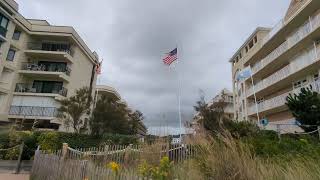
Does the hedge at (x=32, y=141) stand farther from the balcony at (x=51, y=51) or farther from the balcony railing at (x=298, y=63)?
the balcony railing at (x=298, y=63)

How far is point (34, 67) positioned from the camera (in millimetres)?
33625

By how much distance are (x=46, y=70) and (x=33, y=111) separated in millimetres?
6015

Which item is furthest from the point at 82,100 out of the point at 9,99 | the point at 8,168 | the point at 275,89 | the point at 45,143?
the point at 275,89

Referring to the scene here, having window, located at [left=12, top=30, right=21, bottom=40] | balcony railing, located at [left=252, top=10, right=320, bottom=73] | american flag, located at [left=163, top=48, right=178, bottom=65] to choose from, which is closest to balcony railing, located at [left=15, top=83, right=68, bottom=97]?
window, located at [left=12, top=30, right=21, bottom=40]

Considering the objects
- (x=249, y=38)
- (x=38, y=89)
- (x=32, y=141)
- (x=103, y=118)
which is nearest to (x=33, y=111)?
(x=38, y=89)

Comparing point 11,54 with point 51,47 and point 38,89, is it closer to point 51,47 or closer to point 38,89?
point 51,47

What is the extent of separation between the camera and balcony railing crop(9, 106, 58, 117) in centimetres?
3056

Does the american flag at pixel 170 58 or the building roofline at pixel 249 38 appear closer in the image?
the american flag at pixel 170 58

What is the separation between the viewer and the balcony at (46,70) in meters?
32.3

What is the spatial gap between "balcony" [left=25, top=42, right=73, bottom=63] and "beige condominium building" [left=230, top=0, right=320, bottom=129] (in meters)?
24.2

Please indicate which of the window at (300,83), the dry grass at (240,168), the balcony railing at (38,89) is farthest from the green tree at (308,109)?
the balcony railing at (38,89)

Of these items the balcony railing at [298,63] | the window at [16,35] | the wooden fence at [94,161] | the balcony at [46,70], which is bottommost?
the wooden fence at [94,161]

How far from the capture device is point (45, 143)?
18.8 m

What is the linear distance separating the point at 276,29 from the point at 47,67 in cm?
2833
